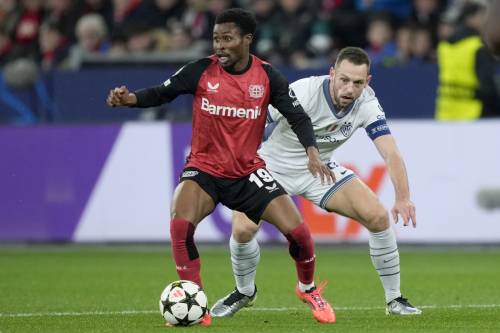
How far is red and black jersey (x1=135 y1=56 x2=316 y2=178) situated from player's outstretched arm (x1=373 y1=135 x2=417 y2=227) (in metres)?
0.67

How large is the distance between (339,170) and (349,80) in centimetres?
73

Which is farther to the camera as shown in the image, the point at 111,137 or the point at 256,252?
the point at 111,137

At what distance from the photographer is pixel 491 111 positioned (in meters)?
16.0

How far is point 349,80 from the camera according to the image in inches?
361

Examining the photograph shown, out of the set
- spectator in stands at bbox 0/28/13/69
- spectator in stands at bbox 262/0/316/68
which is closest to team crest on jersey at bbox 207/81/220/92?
spectator in stands at bbox 262/0/316/68

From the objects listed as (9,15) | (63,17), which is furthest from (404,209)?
(9,15)

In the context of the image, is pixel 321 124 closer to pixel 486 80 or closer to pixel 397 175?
pixel 397 175

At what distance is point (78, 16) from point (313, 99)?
1156 cm

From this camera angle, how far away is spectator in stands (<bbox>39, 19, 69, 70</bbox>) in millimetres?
19734

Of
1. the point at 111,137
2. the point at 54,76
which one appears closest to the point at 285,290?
the point at 111,137

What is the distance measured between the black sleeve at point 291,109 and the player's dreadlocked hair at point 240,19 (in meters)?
0.37

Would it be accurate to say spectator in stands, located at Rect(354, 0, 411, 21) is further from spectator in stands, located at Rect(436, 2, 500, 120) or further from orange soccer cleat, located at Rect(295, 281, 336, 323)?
orange soccer cleat, located at Rect(295, 281, 336, 323)

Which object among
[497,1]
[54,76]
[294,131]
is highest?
[497,1]

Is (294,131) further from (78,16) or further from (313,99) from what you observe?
(78,16)
